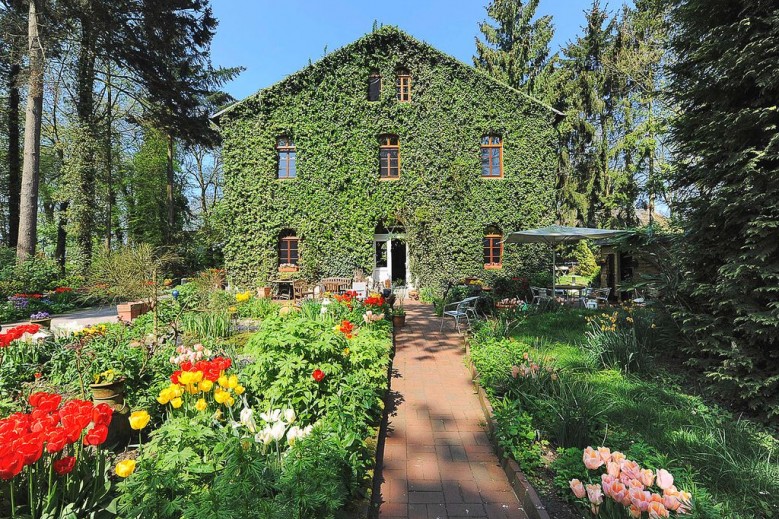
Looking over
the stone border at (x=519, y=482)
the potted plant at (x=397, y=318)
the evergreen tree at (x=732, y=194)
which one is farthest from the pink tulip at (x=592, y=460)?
the potted plant at (x=397, y=318)

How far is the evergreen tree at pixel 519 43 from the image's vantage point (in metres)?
17.9

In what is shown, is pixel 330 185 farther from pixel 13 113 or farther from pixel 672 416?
pixel 13 113

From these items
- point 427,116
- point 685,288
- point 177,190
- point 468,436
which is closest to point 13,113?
point 177,190

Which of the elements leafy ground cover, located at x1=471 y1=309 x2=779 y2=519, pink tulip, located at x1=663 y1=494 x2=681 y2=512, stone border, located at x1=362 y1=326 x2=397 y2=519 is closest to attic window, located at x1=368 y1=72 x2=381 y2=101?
leafy ground cover, located at x1=471 y1=309 x2=779 y2=519

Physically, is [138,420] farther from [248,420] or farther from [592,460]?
[592,460]

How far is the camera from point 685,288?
396cm

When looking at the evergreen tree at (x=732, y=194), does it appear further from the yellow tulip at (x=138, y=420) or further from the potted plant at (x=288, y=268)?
the potted plant at (x=288, y=268)

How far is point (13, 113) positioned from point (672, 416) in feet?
81.9

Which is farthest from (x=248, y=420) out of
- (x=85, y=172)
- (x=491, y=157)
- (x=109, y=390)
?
(x=85, y=172)

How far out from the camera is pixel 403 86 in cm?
1245

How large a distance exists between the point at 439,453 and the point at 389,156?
432 inches

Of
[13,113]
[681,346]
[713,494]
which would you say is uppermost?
[13,113]

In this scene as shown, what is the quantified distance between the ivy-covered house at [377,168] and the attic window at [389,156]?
28cm

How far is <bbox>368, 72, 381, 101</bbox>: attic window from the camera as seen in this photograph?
12.4 metres
